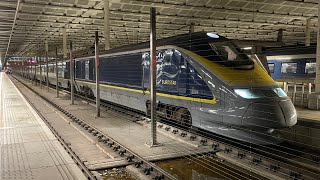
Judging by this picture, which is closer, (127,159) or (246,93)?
(127,159)

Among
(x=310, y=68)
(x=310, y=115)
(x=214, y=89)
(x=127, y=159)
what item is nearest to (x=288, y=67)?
(x=310, y=68)

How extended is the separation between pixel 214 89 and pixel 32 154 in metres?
4.27

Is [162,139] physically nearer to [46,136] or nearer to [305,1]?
[46,136]

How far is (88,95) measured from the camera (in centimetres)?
1852

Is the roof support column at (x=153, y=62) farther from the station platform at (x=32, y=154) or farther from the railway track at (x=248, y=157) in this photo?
the station platform at (x=32, y=154)

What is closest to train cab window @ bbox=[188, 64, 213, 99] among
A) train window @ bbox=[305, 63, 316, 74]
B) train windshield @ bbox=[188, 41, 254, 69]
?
train windshield @ bbox=[188, 41, 254, 69]

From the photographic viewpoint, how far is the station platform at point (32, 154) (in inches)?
208

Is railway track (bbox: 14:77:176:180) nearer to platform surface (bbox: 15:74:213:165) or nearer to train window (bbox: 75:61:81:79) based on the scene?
platform surface (bbox: 15:74:213:165)

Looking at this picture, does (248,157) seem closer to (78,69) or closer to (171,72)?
(171,72)

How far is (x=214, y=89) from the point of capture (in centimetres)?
728

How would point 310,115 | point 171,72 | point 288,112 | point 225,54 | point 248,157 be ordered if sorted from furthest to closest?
point 310,115 < point 171,72 < point 225,54 < point 288,112 < point 248,157

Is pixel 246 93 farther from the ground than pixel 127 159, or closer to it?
farther from the ground

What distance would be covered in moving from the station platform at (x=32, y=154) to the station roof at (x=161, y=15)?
40.3 feet

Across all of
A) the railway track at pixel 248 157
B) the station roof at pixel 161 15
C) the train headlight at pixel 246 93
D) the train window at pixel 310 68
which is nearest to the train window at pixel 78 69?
the station roof at pixel 161 15
